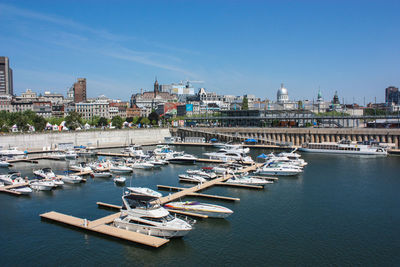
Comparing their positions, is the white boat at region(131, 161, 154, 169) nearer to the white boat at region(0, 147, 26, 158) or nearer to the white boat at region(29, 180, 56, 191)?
the white boat at region(29, 180, 56, 191)

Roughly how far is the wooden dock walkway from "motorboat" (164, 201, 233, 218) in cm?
679

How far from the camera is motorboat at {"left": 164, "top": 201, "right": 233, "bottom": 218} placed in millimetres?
38406

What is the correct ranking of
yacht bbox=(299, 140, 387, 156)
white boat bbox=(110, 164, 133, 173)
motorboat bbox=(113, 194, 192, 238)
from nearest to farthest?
motorboat bbox=(113, 194, 192, 238), white boat bbox=(110, 164, 133, 173), yacht bbox=(299, 140, 387, 156)

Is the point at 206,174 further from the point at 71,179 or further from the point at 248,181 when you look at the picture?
the point at 71,179

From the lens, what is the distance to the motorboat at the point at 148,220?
32.7 metres

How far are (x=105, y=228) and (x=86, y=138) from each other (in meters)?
83.2

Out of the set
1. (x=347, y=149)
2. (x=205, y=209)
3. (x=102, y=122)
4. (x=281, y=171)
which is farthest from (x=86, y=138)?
(x=205, y=209)

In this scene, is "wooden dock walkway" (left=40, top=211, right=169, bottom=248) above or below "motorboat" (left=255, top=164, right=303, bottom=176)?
below

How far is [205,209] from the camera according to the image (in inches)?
1539

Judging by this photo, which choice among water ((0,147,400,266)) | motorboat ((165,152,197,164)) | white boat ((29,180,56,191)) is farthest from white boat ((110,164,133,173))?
white boat ((29,180,56,191))

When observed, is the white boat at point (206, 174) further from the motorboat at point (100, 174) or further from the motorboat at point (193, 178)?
the motorboat at point (100, 174)

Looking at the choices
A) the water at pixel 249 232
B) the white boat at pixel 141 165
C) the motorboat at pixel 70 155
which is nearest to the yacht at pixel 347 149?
the water at pixel 249 232

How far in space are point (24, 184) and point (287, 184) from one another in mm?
40295

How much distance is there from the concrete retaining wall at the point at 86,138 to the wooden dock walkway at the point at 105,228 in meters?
67.9
